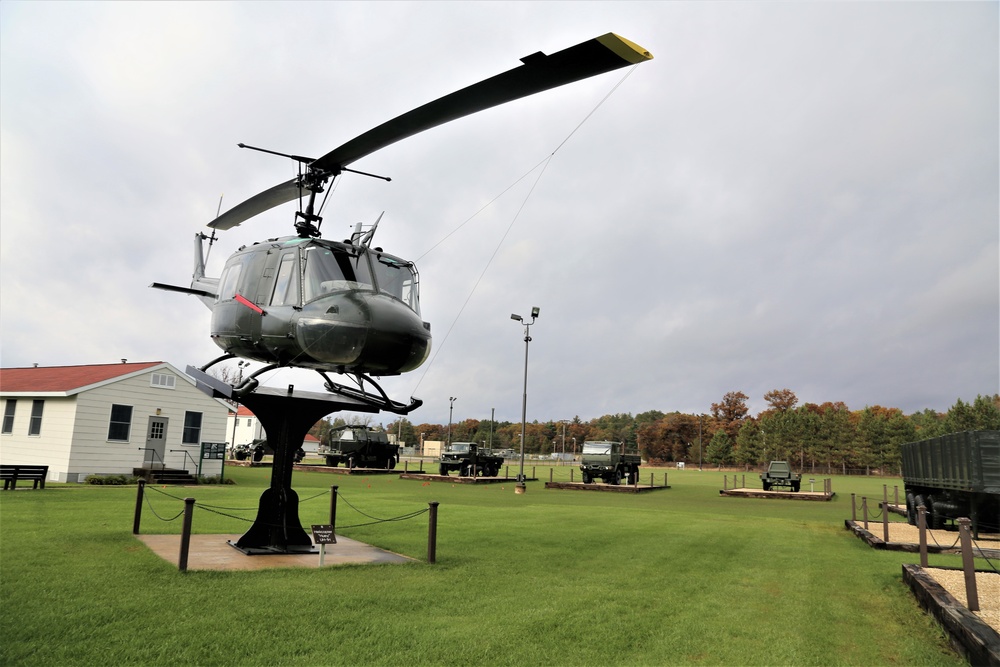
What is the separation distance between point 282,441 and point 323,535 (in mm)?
1674

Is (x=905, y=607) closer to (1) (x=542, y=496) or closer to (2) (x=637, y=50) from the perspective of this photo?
(2) (x=637, y=50)

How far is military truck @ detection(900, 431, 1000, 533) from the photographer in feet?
40.1

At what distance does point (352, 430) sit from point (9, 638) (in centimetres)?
3188

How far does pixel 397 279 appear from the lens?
8117 millimetres

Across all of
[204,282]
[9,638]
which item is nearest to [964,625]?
[9,638]

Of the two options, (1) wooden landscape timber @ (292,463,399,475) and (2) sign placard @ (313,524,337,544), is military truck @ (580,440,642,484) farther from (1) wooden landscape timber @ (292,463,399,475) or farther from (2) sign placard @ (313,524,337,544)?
(2) sign placard @ (313,524,337,544)

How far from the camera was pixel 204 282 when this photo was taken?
9.91 m

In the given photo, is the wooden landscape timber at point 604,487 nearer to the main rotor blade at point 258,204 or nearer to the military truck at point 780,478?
the military truck at point 780,478

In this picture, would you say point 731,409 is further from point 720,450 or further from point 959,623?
point 959,623

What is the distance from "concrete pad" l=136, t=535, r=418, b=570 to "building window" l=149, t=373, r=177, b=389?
15.4 meters

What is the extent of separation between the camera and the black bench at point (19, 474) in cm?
1639

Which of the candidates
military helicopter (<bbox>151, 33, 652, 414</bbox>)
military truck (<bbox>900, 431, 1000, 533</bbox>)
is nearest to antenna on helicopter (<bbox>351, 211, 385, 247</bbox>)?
military helicopter (<bbox>151, 33, 652, 414</bbox>)

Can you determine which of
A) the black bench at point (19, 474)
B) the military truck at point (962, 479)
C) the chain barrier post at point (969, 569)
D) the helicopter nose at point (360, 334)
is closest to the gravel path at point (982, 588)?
the chain barrier post at point (969, 569)

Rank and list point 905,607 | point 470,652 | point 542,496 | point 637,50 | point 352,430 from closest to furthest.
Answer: point 637,50 → point 470,652 → point 905,607 → point 542,496 → point 352,430
